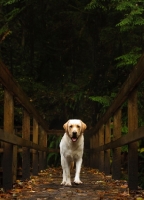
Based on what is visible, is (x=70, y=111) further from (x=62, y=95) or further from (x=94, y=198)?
(x=94, y=198)

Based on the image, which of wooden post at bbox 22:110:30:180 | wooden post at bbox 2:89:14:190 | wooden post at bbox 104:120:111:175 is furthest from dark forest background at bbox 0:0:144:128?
wooden post at bbox 2:89:14:190

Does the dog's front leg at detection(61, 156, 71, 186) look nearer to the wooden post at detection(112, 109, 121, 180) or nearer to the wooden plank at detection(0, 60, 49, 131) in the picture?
the wooden post at detection(112, 109, 121, 180)

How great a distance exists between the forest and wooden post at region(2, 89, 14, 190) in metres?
7.62

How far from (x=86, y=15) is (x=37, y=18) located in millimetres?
2853

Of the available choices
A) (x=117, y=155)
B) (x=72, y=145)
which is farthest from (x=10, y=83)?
(x=117, y=155)

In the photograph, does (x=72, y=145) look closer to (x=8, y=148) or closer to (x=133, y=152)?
(x=8, y=148)

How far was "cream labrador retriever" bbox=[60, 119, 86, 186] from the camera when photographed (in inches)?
268

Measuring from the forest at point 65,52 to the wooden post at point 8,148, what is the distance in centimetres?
762

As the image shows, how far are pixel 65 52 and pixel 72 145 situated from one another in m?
11.7

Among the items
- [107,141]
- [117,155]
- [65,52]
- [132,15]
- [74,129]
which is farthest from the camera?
[65,52]

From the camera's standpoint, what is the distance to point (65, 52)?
18.3 m

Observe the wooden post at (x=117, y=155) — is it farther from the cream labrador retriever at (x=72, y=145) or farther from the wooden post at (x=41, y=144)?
the wooden post at (x=41, y=144)

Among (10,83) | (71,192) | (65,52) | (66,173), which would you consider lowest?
(71,192)

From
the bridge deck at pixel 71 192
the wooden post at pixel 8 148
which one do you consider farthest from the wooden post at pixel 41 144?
the wooden post at pixel 8 148
